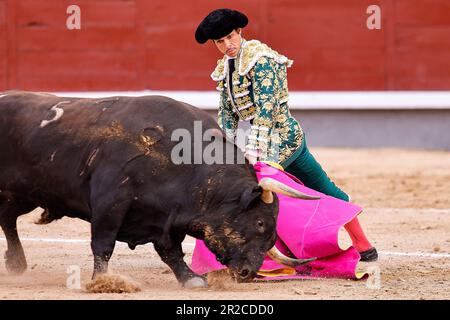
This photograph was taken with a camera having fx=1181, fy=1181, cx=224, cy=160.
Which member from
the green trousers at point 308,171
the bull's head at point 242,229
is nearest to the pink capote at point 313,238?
the green trousers at point 308,171

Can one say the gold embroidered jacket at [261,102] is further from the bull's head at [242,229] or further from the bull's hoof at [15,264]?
the bull's hoof at [15,264]

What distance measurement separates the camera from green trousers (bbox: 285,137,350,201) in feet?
17.1

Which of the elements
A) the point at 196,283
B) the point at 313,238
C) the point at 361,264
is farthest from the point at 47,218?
the point at 361,264

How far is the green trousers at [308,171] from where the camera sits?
17.1 feet

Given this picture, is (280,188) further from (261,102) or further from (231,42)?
(231,42)

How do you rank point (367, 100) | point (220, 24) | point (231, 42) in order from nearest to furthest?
point (220, 24) → point (231, 42) → point (367, 100)

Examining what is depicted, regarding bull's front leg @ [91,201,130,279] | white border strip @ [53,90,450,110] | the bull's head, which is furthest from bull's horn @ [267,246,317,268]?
white border strip @ [53,90,450,110]

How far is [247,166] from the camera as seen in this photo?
4.73 m

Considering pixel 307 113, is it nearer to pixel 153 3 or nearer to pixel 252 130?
pixel 153 3

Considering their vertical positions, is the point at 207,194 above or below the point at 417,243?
above

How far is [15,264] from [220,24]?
4.73ft

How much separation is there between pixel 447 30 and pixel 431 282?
622 centimetres

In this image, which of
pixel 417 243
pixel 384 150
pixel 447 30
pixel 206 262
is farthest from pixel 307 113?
pixel 206 262

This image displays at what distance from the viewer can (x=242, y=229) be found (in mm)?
4605
